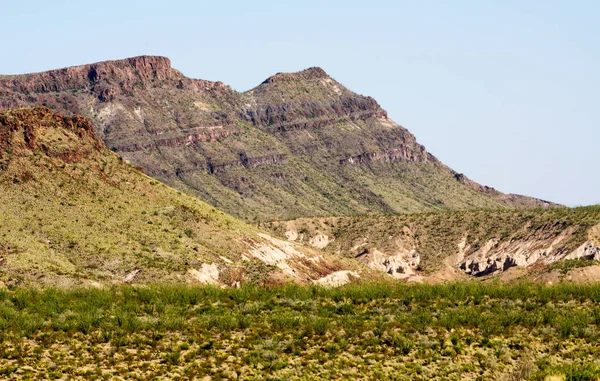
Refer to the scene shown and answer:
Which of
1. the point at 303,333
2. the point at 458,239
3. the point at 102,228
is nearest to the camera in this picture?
the point at 303,333

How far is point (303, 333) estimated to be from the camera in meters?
41.4

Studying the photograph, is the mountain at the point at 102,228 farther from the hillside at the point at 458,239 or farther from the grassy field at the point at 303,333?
the grassy field at the point at 303,333

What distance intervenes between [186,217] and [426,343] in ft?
204

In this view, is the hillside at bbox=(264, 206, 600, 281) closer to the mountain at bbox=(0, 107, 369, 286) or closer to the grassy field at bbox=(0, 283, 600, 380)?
the mountain at bbox=(0, 107, 369, 286)

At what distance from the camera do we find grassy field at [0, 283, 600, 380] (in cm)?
3719

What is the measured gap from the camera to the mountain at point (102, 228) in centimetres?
8000

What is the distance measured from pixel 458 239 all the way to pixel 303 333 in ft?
355

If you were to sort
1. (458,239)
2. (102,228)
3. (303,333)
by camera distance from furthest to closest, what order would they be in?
(458,239) < (102,228) < (303,333)

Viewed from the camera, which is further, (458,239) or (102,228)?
(458,239)

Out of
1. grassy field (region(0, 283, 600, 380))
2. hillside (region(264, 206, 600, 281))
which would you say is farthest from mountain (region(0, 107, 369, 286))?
grassy field (region(0, 283, 600, 380))

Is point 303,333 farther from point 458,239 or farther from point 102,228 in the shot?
point 458,239

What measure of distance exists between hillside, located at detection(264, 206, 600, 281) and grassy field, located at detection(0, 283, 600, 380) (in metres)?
64.8

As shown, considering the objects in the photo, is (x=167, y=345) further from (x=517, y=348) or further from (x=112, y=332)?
(x=517, y=348)

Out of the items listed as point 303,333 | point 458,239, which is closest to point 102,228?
point 303,333
